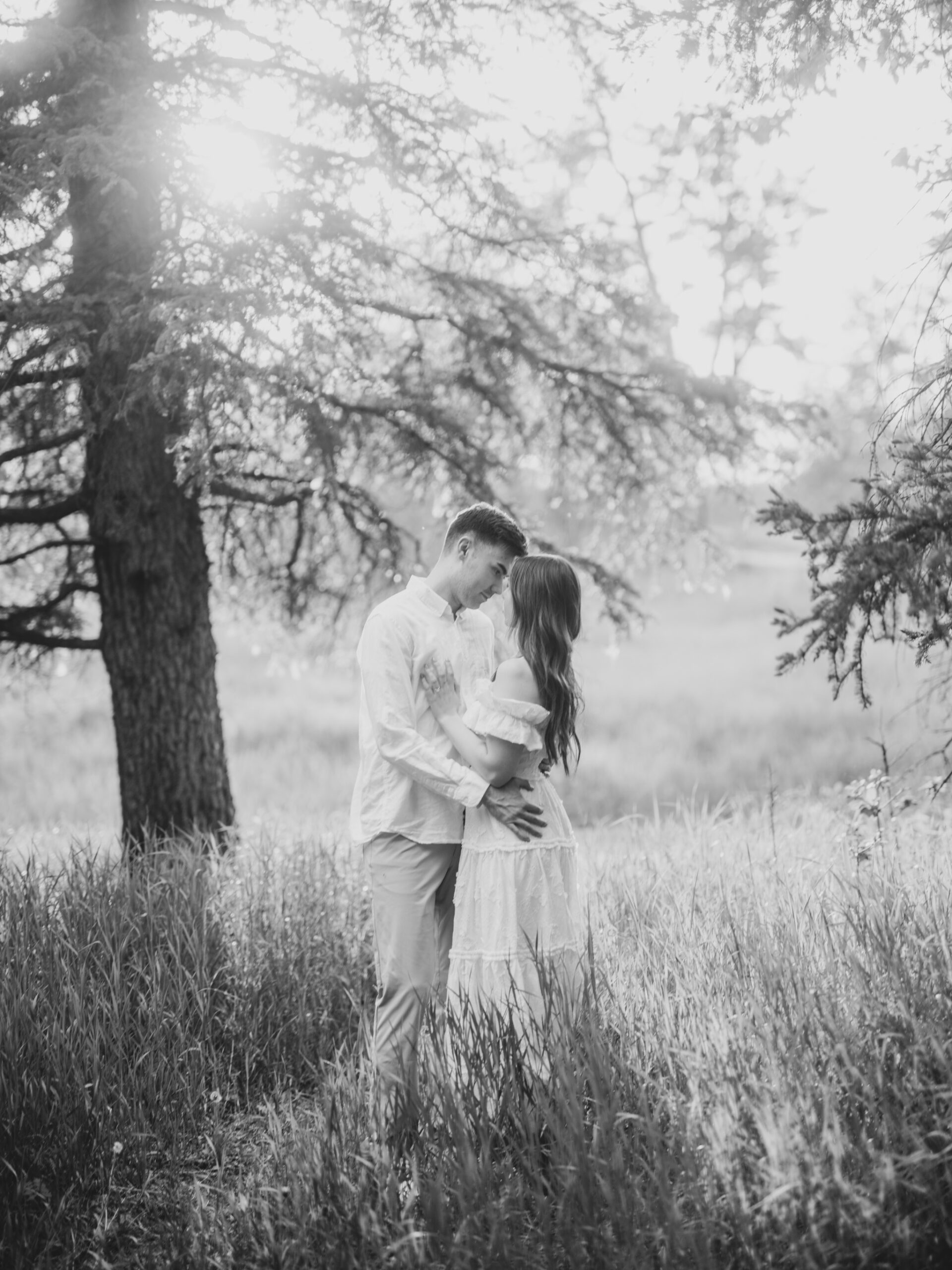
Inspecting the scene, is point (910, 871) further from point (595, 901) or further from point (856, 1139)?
point (856, 1139)

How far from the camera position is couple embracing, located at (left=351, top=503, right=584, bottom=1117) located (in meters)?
3.70

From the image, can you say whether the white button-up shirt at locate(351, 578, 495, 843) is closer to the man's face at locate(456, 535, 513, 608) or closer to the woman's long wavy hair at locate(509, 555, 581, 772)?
the man's face at locate(456, 535, 513, 608)

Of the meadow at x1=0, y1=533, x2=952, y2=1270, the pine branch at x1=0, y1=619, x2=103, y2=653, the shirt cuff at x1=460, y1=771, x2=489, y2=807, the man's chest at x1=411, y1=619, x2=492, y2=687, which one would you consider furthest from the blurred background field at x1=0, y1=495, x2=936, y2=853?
the shirt cuff at x1=460, y1=771, x2=489, y2=807

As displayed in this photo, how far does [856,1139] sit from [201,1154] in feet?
7.87

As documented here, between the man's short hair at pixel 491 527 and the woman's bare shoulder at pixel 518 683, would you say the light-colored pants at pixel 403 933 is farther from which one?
the man's short hair at pixel 491 527

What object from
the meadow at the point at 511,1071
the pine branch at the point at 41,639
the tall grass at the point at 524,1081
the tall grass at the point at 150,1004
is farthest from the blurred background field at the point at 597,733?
the tall grass at the point at 524,1081

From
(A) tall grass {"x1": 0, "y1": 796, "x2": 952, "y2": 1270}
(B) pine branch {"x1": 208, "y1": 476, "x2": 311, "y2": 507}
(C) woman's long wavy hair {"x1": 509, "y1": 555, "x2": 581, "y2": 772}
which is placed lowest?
(A) tall grass {"x1": 0, "y1": 796, "x2": 952, "y2": 1270}

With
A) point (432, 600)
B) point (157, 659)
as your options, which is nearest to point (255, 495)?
point (157, 659)

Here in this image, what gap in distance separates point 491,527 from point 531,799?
1.06 meters

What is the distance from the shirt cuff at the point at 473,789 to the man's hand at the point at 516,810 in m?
0.02

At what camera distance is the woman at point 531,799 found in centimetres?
368

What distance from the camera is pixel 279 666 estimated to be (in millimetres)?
8266

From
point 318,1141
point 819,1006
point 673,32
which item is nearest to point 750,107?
point 673,32

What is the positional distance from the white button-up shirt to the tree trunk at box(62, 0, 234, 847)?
77.8 inches
